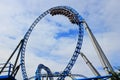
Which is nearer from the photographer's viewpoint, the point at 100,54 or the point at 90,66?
the point at 100,54

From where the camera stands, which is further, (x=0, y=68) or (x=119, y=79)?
(x=0, y=68)

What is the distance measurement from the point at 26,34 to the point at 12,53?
510 cm

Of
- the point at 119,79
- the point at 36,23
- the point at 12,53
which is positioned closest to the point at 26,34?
the point at 36,23

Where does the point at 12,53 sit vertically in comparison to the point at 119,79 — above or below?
above

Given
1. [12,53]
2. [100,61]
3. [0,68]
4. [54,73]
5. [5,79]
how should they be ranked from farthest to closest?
[54,73]
[12,53]
[100,61]
[0,68]
[5,79]

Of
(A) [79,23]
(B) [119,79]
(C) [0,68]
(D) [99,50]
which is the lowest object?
(B) [119,79]

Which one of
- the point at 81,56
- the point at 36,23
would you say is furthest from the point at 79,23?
the point at 36,23

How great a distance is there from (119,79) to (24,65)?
668 inches

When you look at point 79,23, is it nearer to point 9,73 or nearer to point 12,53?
point 12,53

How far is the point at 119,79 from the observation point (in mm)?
24922

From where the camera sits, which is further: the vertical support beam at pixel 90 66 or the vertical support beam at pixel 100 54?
the vertical support beam at pixel 90 66

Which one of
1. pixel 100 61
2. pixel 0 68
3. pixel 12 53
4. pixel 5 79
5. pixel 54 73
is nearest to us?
pixel 5 79

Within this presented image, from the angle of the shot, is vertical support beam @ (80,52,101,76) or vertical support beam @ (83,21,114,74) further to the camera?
vertical support beam @ (80,52,101,76)

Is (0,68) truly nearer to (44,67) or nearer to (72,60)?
(72,60)
